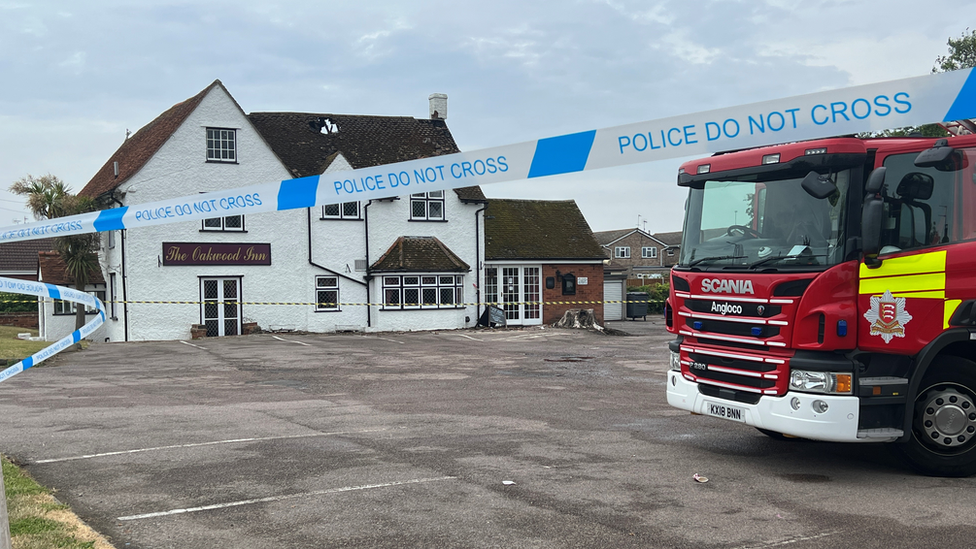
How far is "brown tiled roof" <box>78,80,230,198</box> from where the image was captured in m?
27.6

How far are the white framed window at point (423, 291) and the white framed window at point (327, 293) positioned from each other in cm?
179

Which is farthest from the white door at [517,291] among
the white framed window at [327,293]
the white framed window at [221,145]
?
the white framed window at [221,145]

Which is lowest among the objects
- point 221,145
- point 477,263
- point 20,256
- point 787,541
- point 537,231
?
point 787,541

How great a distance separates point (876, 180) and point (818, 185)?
498 millimetres

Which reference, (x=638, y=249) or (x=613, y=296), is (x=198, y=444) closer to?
(x=613, y=296)

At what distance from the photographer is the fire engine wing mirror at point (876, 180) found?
7.01 metres

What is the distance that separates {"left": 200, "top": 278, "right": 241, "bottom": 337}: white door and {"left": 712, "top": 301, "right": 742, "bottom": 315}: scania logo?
23.2 meters

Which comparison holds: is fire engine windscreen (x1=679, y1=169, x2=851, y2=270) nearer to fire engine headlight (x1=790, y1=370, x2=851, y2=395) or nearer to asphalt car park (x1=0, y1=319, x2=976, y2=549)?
fire engine headlight (x1=790, y1=370, x2=851, y2=395)

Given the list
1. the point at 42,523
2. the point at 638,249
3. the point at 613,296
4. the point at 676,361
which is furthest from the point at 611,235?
the point at 42,523

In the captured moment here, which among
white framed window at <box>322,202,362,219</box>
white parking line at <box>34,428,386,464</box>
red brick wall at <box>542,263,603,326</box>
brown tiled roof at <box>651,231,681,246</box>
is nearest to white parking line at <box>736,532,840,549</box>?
white parking line at <box>34,428,386,464</box>

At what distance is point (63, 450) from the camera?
29.0 feet

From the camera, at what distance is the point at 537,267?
3366 centimetres

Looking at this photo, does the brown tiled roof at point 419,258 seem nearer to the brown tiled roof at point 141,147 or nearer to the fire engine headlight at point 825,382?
the brown tiled roof at point 141,147

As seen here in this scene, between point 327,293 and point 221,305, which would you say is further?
point 327,293
